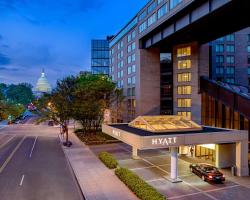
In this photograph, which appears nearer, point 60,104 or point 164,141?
point 164,141

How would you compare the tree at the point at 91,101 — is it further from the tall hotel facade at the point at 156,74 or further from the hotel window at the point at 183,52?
the hotel window at the point at 183,52

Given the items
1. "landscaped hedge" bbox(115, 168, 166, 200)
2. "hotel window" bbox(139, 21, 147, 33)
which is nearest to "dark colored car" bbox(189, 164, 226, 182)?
"landscaped hedge" bbox(115, 168, 166, 200)

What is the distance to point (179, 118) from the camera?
2947 cm

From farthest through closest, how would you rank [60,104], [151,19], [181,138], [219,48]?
[219,48], [60,104], [151,19], [181,138]

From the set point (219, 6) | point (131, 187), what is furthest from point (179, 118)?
point (219, 6)

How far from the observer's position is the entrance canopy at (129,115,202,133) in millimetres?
25420

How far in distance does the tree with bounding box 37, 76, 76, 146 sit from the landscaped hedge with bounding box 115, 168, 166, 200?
22.3 metres

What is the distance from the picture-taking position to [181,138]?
74.0 feet

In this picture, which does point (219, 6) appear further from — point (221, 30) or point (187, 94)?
point (187, 94)

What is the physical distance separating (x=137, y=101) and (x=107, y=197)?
1449 inches

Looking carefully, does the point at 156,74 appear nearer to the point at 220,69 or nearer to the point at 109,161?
the point at 220,69

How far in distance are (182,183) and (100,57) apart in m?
96.7

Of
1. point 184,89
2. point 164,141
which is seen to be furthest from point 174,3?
point 164,141

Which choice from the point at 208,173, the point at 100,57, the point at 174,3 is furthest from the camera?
the point at 100,57
